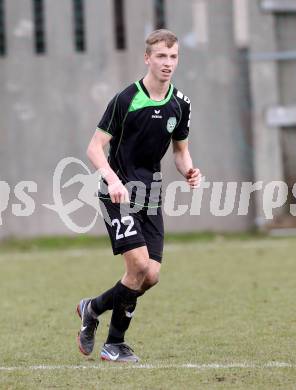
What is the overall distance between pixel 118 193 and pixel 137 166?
510mm

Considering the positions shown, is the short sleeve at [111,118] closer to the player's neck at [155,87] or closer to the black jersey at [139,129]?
the black jersey at [139,129]

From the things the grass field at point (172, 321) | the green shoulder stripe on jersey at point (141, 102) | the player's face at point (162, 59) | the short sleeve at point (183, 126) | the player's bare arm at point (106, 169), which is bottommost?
the grass field at point (172, 321)

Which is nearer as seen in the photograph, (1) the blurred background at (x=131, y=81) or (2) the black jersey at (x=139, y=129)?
(2) the black jersey at (x=139, y=129)

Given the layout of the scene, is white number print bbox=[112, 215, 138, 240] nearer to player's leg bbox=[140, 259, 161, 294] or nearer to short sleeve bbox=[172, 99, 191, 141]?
player's leg bbox=[140, 259, 161, 294]

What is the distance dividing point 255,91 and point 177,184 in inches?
69.2

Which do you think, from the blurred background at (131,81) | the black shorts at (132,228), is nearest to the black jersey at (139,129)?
the black shorts at (132,228)

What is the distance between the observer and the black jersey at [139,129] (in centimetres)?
627

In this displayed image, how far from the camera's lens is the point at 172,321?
805cm

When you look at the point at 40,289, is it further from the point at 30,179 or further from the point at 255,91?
the point at 255,91

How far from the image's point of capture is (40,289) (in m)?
10.4

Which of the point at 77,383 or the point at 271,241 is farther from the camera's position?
the point at 271,241

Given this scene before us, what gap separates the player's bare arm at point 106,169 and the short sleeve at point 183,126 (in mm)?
493

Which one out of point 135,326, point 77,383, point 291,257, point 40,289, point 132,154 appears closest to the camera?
point 77,383

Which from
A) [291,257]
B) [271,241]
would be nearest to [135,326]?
[291,257]
